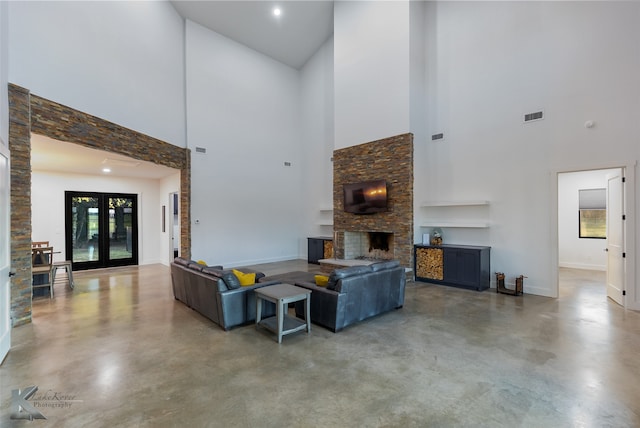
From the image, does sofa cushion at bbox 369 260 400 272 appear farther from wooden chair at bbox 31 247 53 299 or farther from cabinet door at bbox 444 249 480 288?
wooden chair at bbox 31 247 53 299

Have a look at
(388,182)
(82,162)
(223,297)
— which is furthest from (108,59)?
(388,182)

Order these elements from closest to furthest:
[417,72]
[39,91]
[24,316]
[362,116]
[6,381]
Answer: [6,381] < [24,316] < [39,91] < [417,72] < [362,116]

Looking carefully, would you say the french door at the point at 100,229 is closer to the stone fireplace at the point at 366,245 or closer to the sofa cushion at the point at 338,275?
the stone fireplace at the point at 366,245

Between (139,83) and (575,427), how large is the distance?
8.55m

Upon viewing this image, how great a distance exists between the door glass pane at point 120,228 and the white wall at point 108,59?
3189mm

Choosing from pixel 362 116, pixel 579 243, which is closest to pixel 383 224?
pixel 362 116

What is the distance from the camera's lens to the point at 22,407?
2.33 metres

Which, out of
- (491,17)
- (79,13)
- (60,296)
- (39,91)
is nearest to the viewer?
(39,91)

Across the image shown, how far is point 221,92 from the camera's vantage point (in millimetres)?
8625

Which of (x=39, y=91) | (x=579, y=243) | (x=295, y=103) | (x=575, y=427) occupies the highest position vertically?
(x=295, y=103)

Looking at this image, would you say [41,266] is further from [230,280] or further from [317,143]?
[317,143]

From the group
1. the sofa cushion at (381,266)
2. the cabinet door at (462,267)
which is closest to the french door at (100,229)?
the sofa cushion at (381,266)

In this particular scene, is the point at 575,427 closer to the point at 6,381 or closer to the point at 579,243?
the point at 6,381

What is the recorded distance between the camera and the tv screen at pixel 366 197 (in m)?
7.04
